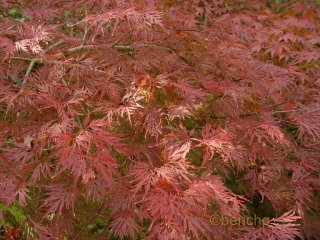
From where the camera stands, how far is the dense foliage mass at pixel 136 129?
1.44m

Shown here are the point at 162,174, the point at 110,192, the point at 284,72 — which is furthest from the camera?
the point at 284,72

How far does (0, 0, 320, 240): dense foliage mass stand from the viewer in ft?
4.73

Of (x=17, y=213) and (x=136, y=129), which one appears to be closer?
(x=136, y=129)

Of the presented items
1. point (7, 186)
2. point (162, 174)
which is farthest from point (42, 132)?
point (162, 174)

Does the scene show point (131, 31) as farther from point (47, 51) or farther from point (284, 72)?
point (284, 72)

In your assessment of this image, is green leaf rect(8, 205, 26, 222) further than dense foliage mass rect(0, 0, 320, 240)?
Yes

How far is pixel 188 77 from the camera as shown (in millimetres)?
1882

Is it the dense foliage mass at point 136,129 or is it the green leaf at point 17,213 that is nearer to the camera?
the dense foliage mass at point 136,129

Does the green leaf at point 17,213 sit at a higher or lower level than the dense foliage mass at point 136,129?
lower

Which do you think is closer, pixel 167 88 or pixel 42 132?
pixel 42 132

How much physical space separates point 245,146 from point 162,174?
610 mm

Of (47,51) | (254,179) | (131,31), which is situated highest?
(131,31)

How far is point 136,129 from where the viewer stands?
165cm

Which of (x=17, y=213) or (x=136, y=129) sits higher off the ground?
(x=136, y=129)
